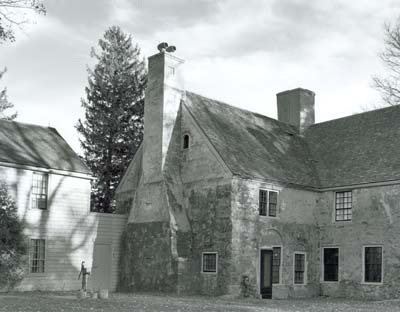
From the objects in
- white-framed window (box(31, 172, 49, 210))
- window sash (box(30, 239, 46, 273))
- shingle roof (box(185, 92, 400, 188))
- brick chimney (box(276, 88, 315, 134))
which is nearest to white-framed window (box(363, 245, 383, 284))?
shingle roof (box(185, 92, 400, 188))

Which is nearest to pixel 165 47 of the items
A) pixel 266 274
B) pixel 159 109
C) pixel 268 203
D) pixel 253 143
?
pixel 159 109

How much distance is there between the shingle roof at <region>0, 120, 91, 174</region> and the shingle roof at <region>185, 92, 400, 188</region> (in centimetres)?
617

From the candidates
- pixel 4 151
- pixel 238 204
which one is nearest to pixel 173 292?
pixel 238 204

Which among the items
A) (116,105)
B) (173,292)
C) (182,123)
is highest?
(116,105)

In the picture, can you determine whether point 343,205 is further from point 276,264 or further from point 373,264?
point 276,264

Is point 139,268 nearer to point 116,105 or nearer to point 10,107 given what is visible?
point 116,105

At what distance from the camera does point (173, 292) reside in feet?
85.5

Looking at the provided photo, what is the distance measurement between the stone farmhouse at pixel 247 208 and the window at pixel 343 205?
0.19 ft

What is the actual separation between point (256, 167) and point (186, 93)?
5.38 metres

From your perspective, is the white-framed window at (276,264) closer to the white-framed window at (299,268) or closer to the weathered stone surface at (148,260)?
the white-framed window at (299,268)

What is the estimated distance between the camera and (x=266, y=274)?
26.8m

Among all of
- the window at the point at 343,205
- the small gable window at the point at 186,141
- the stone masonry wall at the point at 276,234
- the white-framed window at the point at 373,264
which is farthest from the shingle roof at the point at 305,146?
the white-framed window at the point at 373,264

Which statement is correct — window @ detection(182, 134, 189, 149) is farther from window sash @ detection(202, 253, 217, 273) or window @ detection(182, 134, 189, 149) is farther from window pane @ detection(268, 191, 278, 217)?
window sash @ detection(202, 253, 217, 273)

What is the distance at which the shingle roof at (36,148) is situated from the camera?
2639 centimetres
